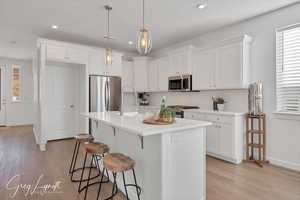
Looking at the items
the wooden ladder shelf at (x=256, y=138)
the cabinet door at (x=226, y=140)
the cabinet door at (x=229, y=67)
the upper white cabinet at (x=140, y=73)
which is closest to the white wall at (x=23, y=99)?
the upper white cabinet at (x=140, y=73)

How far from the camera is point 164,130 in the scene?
5.36ft

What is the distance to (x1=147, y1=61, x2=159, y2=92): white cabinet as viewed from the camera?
5.49 m

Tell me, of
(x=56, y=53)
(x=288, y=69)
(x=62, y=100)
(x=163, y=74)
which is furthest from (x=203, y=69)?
(x=62, y=100)

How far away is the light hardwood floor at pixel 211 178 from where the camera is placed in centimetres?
222

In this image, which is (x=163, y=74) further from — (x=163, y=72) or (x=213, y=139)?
(x=213, y=139)

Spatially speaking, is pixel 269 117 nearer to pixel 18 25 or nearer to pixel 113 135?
pixel 113 135

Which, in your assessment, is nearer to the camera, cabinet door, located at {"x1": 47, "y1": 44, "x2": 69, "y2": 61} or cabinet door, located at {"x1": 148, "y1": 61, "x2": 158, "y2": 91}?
cabinet door, located at {"x1": 47, "y1": 44, "x2": 69, "y2": 61}

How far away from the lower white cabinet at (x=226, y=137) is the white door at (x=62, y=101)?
3851mm

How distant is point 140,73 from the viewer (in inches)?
231

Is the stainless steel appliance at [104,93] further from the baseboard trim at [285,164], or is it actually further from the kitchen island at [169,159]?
the baseboard trim at [285,164]

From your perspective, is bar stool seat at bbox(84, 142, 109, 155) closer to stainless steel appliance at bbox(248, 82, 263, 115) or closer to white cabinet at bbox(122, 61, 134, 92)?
stainless steel appliance at bbox(248, 82, 263, 115)

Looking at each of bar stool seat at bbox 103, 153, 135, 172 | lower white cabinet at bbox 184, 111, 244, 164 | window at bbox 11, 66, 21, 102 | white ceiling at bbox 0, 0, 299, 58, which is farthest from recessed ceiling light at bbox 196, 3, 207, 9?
window at bbox 11, 66, 21, 102

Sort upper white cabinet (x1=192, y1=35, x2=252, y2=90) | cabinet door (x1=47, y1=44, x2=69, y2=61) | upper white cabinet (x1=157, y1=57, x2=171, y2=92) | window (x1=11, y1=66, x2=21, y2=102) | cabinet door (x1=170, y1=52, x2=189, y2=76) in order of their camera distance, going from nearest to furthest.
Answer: upper white cabinet (x1=192, y1=35, x2=252, y2=90), cabinet door (x1=47, y1=44, x2=69, y2=61), cabinet door (x1=170, y1=52, x2=189, y2=76), upper white cabinet (x1=157, y1=57, x2=171, y2=92), window (x1=11, y1=66, x2=21, y2=102)

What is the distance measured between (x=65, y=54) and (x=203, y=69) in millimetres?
3402
